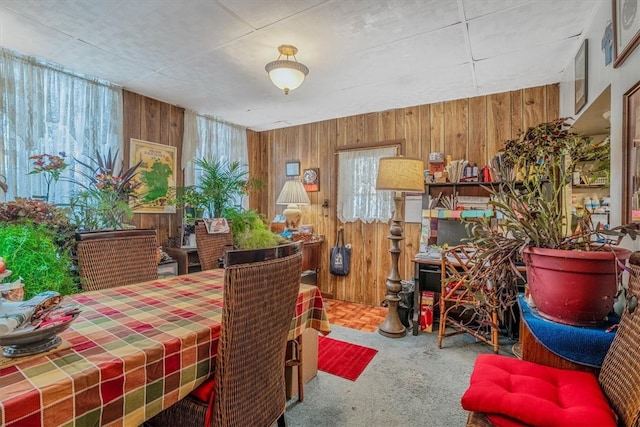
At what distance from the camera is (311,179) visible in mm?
4285

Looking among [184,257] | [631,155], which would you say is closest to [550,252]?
[631,155]

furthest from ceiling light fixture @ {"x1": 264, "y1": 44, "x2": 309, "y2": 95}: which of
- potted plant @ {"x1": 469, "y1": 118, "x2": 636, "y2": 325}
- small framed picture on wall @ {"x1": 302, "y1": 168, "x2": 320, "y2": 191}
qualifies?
small framed picture on wall @ {"x1": 302, "y1": 168, "x2": 320, "y2": 191}

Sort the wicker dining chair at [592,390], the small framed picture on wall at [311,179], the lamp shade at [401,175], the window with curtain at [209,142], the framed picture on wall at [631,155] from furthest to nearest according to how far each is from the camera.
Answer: the small framed picture on wall at [311,179] → the window with curtain at [209,142] → the lamp shade at [401,175] → the framed picture on wall at [631,155] → the wicker dining chair at [592,390]

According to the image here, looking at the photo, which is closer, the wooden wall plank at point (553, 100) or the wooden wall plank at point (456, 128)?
the wooden wall plank at point (553, 100)

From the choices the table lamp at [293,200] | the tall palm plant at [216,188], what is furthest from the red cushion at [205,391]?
the table lamp at [293,200]

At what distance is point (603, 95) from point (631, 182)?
2.34 ft

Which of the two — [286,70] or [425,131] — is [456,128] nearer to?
[425,131]

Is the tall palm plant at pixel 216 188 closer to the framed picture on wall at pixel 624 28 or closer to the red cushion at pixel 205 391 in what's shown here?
the red cushion at pixel 205 391

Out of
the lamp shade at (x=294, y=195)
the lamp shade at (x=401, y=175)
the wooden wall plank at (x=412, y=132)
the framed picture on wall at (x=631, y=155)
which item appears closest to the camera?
the framed picture on wall at (x=631, y=155)

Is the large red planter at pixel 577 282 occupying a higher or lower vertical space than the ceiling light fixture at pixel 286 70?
lower

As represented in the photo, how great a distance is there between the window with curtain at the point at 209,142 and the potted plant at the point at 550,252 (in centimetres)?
338

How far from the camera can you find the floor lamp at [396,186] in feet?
9.04

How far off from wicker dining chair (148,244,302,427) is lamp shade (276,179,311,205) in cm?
277

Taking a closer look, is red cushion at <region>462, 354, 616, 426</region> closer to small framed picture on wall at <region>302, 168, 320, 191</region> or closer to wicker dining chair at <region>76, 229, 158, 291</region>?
wicker dining chair at <region>76, 229, 158, 291</region>
